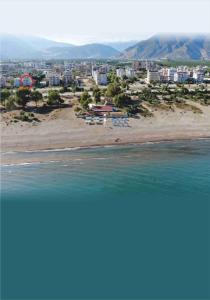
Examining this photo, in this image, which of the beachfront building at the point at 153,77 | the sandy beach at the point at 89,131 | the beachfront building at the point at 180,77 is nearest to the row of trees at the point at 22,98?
the sandy beach at the point at 89,131

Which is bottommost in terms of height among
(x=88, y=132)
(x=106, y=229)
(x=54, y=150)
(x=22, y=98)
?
(x=106, y=229)

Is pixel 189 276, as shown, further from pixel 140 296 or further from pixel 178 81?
pixel 178 81

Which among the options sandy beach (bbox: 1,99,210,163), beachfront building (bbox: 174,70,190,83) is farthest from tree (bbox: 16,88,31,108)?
beachfront building (bbox: 174,70,190,83)

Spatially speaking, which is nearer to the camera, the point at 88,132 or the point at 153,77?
the point at 88,132

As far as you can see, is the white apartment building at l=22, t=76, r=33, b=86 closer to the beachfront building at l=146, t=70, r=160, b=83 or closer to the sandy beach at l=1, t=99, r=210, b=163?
the beachfront building at l=146, t=70, r=160, b=83

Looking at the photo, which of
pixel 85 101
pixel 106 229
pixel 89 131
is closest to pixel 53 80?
pixel 85 101

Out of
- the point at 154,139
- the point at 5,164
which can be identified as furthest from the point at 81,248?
the point at 154,139

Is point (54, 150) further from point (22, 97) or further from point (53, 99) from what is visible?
point (53, 99)

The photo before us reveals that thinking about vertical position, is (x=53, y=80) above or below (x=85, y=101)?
above
